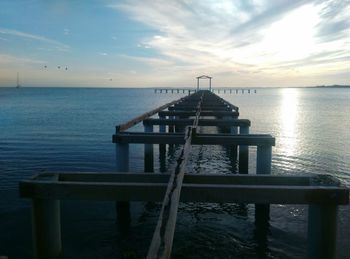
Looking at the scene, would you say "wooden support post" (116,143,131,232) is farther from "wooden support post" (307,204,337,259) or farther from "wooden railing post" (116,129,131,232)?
"wooden support post" (307,204,337,259)

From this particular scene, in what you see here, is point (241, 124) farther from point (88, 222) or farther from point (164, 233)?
point (164, 233)

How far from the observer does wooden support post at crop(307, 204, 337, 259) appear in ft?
17.7

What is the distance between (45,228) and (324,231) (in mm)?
4616

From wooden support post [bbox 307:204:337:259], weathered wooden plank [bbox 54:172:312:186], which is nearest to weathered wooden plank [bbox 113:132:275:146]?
weathered wooden plank [bbox 54:172:312:186]

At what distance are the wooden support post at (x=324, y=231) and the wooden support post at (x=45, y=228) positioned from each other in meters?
4.37

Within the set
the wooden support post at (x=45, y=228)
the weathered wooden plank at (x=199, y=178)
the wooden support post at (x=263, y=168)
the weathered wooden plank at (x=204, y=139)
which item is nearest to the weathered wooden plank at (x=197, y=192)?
the wooden support post at (x=45, y=228)

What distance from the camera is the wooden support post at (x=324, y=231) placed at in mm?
5410

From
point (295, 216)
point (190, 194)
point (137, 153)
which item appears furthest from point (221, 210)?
point (137, 153)

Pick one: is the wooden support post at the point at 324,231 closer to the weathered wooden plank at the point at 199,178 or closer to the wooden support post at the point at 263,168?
the weathered wooden plank at the point at 199,178

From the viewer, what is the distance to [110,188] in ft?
18.7

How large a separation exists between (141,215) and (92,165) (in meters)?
8.92

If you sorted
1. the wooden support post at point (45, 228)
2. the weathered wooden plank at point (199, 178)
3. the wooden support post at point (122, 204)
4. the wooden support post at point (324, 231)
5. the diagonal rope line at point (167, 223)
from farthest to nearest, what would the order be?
the wooden support post at point (122, 204), the weathered wooden plank at point (199, 178), the wooden support post at point (45, 228), the wooden support post at point (324, 231), the diagonal rope line at point (167, 223)

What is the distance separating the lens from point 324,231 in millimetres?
5418

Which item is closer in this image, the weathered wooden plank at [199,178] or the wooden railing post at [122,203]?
the weathered wooden plank at [199,178]
